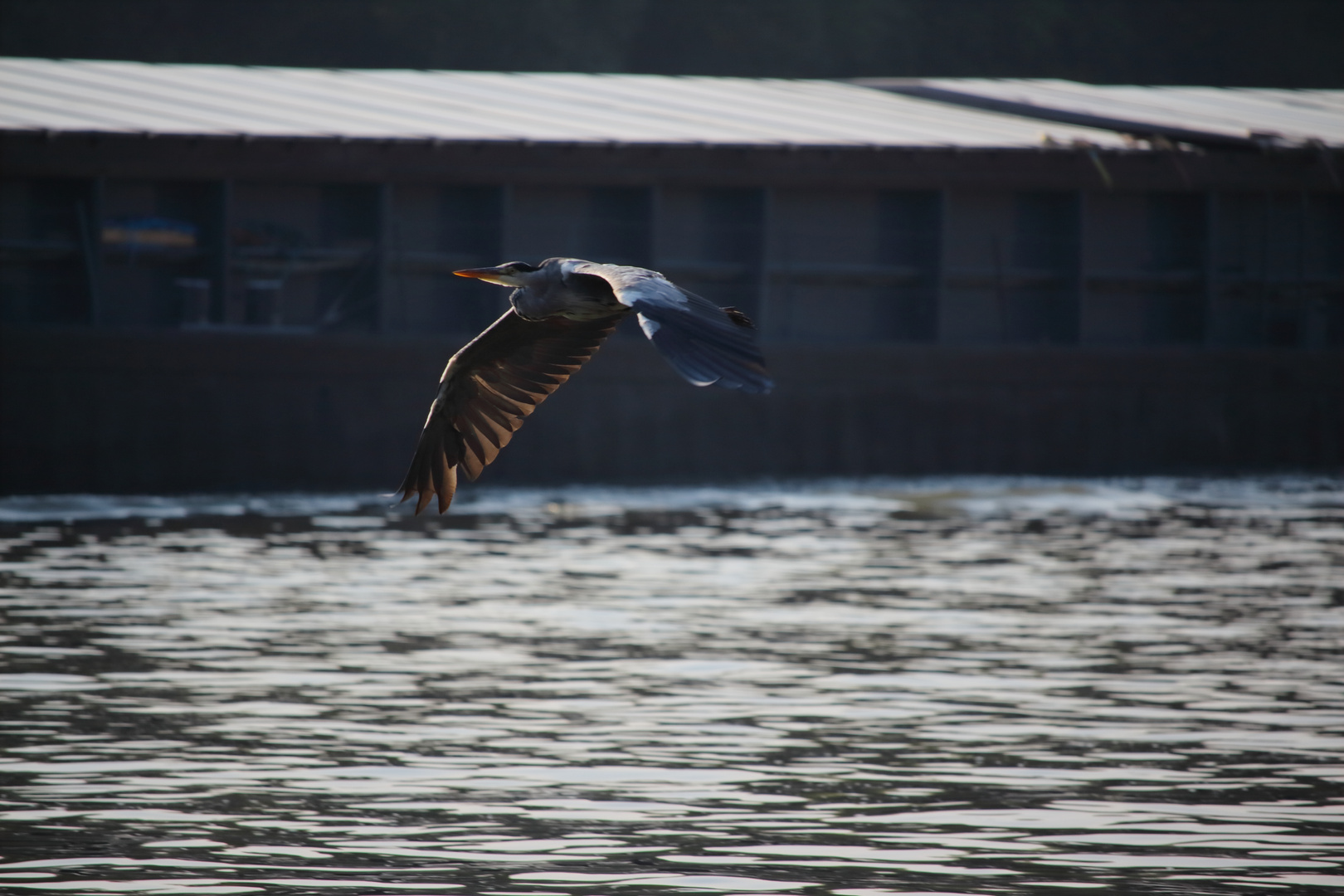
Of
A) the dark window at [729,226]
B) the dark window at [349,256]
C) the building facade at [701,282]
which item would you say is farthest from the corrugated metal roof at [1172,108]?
the dark window at [349,256]

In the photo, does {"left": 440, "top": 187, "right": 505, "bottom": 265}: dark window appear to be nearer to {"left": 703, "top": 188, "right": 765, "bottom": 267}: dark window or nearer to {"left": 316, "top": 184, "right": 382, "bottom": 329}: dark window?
{"left": 316, "top": 184, "right": 382, "bottom": 329}: dark window

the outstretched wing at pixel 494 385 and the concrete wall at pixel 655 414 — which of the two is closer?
the outstretched wing at pixel 494 385

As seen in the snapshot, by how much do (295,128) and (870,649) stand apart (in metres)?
15.9

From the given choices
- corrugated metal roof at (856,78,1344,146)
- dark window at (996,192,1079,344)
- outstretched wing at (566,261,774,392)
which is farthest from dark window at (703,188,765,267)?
outstretched wing at (566,261,774,392)

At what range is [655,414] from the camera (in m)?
27.9

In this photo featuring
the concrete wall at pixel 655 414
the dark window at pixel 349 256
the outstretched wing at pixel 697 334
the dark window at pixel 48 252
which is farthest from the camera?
the dark window at pixel 349 256

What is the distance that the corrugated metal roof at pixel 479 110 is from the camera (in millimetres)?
28156

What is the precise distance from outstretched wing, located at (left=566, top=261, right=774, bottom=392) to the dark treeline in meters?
47.5

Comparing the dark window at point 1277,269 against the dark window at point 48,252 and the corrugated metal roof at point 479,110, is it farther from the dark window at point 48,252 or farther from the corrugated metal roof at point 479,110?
the dark window at point 48,252

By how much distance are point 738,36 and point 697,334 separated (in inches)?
2059

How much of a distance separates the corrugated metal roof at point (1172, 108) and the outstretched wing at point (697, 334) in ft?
87.0

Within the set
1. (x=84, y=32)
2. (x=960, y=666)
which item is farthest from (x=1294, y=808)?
(x=84, y=32)

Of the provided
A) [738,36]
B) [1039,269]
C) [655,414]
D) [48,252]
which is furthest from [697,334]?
[738,36]

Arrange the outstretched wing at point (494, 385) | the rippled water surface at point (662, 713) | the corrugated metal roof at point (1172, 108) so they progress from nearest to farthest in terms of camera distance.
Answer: the rippled water surface at point (662, 713) → the outstretched wing at point (494, 385) → the corrugated metal roof at point (1172, 108)
